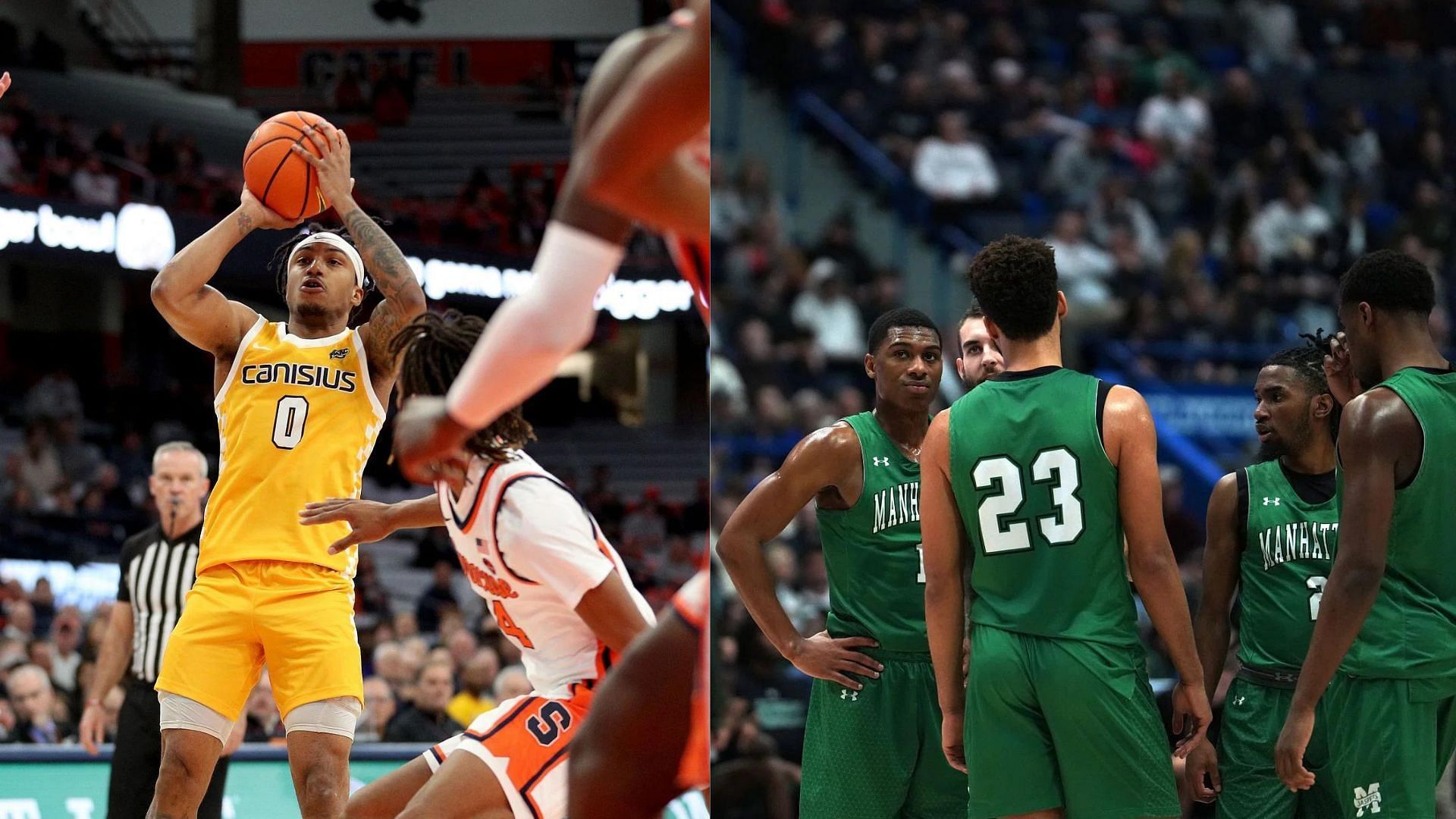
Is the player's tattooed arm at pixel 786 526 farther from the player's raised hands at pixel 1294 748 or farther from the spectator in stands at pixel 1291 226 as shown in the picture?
the spectator in stands at pixel 1291 226

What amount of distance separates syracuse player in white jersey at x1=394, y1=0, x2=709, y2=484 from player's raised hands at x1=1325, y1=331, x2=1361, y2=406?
2409 millimetres

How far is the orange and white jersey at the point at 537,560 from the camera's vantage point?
373 centimetres

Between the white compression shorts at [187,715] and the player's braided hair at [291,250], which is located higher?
the player's braided hair at [291,250]

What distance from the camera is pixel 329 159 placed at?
5.09 meters

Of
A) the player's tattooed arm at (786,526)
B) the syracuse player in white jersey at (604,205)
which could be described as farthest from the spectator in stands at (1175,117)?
the syracuse player in white jersey at (604,205)

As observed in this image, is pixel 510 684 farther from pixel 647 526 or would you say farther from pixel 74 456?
pixel 74 456

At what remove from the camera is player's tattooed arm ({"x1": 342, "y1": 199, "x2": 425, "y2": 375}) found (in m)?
5.06

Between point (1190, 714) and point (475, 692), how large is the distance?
6.84 metres

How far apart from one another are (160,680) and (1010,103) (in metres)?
13.3

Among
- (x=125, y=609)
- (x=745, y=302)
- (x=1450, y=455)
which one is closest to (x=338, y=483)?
(x=125, y=609)

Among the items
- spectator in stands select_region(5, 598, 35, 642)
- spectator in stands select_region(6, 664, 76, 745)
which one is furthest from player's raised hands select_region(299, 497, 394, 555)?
spectator in stands select_region(5, 598, 35, 642)

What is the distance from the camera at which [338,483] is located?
523 cm

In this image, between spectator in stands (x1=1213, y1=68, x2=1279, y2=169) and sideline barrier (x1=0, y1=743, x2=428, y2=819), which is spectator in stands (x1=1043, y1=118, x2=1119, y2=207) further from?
sideline barrier (x1=0, y1=743, x2=428, y2=819)

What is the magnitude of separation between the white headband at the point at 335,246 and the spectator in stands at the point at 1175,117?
43.0ft
